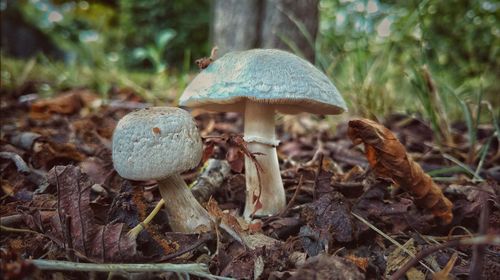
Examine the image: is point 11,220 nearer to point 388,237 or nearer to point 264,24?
point 388,237

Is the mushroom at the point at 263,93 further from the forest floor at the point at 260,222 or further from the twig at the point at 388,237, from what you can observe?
the twig at the point at 388,237

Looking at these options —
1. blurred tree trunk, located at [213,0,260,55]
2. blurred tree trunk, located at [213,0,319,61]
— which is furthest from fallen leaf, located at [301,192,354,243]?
blurred tree trunk, located at [213,0,260,55]

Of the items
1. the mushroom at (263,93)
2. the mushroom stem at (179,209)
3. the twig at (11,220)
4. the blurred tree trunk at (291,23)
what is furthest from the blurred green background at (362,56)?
the twig at (11,220)

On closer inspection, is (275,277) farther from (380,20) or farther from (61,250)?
(380,20)

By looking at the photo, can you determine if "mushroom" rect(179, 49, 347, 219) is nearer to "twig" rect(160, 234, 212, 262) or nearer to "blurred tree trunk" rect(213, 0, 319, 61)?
"twig" rect(160, 234, 212, 262)

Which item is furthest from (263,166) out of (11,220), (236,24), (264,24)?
(236,24)

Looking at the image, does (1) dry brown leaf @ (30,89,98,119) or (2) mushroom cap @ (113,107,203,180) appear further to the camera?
(1) dry brown leaf @ (30,89,98,119)
